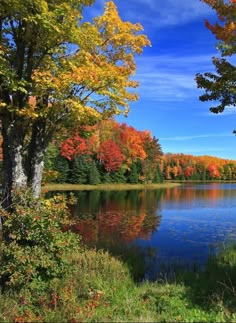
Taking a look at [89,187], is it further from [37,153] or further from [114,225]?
[37,153]

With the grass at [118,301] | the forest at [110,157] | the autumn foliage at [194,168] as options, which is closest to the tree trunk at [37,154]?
the grass at [118,301]

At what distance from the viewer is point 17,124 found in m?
11.9

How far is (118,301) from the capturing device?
29.0 ft

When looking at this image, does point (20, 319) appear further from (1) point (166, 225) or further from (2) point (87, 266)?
(1) point (166, 225)

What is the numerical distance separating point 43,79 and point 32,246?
4.76m

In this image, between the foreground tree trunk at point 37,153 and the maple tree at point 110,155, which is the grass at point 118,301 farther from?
the maple tree at point 110,155

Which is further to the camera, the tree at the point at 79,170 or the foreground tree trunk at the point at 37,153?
the tree at the point at 79,170

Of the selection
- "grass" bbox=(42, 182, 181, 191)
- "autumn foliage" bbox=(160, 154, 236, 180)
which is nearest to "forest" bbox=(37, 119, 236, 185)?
"grass" bbox=(42, 182, 181, 191)

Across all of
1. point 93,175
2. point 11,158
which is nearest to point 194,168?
point 93,175

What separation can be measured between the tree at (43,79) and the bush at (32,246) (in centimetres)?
165

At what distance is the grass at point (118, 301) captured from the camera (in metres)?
7.61

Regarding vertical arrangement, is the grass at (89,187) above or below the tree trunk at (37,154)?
below

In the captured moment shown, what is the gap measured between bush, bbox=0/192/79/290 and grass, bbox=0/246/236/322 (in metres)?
0.35

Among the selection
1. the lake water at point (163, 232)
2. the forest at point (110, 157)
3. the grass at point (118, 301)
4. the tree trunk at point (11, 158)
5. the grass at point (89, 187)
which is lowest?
the lake water at point (163, 232)
